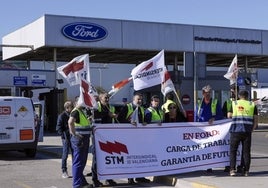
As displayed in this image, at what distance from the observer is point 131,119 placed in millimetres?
11461

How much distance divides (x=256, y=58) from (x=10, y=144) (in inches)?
1004

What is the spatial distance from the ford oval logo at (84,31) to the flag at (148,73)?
17531 millimetres

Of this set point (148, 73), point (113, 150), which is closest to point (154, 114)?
point (148, 73)

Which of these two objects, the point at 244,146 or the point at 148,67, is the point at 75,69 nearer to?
the point at 148,67

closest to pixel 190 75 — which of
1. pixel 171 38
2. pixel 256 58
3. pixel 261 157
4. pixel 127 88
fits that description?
pixel 171 38

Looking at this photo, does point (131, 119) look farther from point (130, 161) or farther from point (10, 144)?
point (10, 144)

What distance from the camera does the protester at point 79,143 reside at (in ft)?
33.6

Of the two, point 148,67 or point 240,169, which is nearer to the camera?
point 240,169

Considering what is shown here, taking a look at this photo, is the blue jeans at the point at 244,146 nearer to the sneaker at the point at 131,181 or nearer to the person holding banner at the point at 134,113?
the person holding banner at the point at 134,113

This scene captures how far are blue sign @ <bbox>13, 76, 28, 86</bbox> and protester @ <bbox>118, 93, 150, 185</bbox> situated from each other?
19.2 meters

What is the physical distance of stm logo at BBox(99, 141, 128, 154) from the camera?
10.7 m

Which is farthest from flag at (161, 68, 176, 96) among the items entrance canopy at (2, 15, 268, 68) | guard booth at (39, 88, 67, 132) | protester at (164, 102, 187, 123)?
guard booth at (39, 88, 67, 132)

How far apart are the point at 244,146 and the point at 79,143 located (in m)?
3.45

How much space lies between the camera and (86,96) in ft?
34.8
